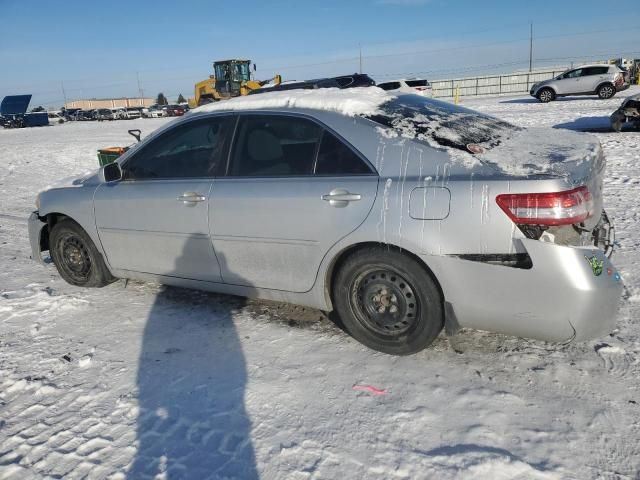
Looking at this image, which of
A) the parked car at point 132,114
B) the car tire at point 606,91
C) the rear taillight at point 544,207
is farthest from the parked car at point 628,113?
the parked car at point 132,114

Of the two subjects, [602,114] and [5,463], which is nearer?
[5,463]

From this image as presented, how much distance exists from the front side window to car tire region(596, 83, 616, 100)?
908 inches

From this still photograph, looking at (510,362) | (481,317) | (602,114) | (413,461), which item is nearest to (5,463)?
(413,461)

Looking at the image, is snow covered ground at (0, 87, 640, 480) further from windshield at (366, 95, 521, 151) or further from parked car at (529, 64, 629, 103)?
parked car at (529, 64, 629, 103)

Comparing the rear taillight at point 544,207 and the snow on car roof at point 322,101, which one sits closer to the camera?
the rear taillight at point 544,207

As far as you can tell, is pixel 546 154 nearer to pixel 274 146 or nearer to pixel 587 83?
pixel 274 146

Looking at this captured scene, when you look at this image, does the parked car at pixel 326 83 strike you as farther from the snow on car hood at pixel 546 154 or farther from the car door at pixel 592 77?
the car door at pixel 592 77

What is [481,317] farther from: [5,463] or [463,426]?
[5,463]

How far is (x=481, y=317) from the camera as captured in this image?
276 cm

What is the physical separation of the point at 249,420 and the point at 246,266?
1175mm

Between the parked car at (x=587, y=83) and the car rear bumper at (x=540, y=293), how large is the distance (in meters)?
22.9

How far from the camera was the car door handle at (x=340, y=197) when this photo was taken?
2919 millimetres

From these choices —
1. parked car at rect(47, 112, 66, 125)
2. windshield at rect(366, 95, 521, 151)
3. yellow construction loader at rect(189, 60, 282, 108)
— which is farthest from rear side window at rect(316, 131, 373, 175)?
parked car at rect(47, 112, 66, 125)

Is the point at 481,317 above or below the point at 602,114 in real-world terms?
below
